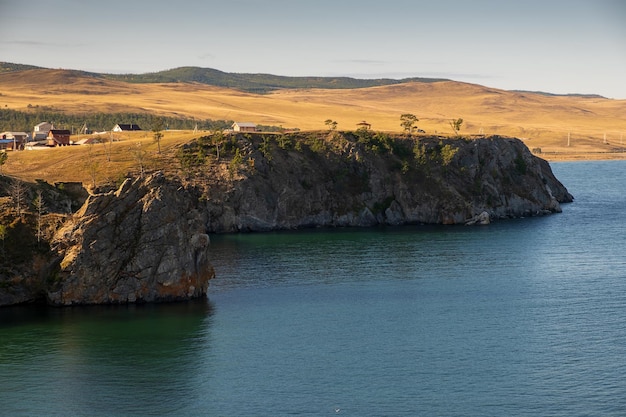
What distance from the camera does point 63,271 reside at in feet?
345

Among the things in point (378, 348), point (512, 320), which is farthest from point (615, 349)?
point (378, 348)

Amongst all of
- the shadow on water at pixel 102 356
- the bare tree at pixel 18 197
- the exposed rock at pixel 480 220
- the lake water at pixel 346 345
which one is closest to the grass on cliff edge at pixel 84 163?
the bare tree at pixel 18 197

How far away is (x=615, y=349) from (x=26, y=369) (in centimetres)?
5695

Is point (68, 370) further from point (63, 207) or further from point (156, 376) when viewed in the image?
point (63, 207)

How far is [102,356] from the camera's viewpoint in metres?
85.8

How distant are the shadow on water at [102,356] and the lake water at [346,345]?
8.4 inches

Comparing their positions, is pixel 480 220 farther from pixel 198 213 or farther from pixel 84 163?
pixel 198 213

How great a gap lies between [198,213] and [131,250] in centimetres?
1210

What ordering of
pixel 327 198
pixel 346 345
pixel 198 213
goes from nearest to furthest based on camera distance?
pixel 346 345 < pixel 198 213 < pixel 327 198

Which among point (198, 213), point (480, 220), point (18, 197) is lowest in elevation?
point (480, 220)

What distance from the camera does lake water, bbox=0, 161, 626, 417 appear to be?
234 ft

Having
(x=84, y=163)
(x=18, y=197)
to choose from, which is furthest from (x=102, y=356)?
(x=84, y=163)

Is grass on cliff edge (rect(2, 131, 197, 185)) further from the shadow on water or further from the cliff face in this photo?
the shadow on water

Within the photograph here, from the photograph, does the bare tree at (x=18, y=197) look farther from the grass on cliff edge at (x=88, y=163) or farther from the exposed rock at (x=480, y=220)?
the exposed rock at (x=480, y=220)
